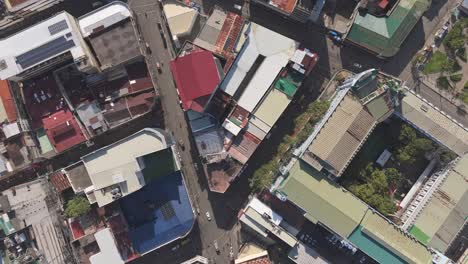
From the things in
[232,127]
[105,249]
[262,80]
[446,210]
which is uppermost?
[446,210]

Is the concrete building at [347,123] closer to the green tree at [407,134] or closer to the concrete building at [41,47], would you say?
the green tree at [407,134]

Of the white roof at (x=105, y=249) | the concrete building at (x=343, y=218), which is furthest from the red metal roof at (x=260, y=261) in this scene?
the white roof at (x=105, y=249)

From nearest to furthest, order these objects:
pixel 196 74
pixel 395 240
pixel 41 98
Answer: pixel 196 74 → pixel 395 240 → pixel 41 98

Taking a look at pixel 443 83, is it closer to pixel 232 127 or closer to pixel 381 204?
pixel 381 204

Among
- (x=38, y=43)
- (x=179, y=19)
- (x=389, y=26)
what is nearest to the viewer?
(x=38, y=43)

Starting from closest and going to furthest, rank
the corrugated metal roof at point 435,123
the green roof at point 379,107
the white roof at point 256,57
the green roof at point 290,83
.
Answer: the green roof at point 379,107
the corrugated metal roof at point 435,123
the white roof at point 256,57
the green roof at point 290,83

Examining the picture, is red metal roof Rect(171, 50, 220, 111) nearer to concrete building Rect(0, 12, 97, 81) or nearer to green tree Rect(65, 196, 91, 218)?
concrete building Rect(0, 12, 97, 81)

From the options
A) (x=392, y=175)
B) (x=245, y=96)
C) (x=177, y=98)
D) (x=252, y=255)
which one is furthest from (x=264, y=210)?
(x=177, y=98)
